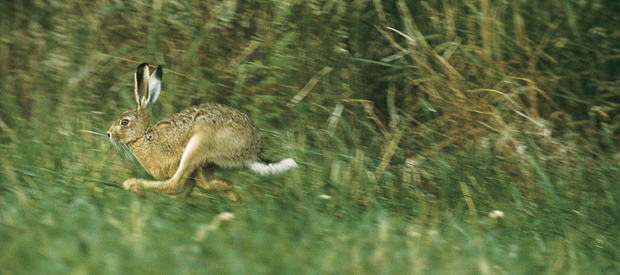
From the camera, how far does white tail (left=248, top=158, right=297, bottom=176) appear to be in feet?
12.9

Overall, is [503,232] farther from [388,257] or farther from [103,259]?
[103,259]

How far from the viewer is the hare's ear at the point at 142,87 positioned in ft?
13.6

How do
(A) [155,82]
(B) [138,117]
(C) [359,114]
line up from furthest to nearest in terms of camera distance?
(C) [359,114] < (A) [155,82] < (B) [138,117]

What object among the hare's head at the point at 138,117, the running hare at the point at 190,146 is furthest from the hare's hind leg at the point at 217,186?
the hare's head at the point at 138,117

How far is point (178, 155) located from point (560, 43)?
126 inches

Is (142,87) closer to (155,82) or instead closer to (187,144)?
(155,82)

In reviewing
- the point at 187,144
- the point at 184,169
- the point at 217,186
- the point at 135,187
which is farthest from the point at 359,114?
the point at 135,187

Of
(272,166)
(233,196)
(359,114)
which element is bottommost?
(233,196)

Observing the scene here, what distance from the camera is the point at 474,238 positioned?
3.50 meters

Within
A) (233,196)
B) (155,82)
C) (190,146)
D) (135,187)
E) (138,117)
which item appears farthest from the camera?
(155,82)

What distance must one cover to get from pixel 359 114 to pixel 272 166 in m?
1.65

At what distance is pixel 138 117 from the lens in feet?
13.8

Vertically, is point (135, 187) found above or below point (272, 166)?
below

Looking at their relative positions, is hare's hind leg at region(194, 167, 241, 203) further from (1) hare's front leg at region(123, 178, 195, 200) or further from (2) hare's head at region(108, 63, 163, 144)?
(2) hare's head at region(108, 63, 163, 144)
